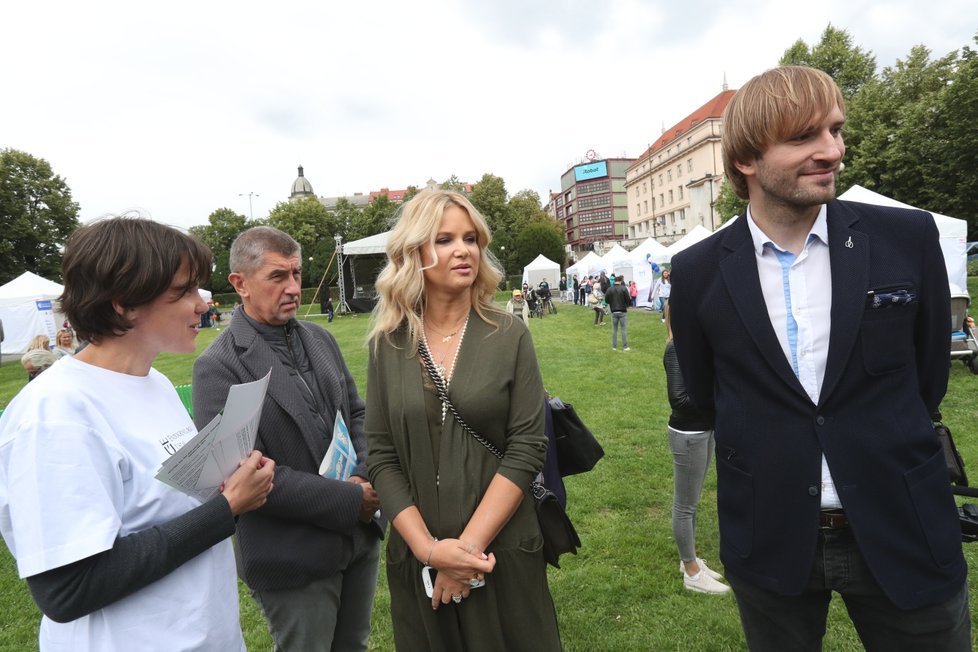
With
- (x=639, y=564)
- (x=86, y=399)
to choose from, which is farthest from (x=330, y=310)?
(x=86, y=399)

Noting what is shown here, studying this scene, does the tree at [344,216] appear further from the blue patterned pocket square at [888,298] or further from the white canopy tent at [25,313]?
the blue patterned pocket square at [888,298]

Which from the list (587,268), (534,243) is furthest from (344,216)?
(587,268)

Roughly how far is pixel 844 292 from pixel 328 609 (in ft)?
7.11

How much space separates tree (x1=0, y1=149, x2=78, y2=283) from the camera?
3628 centimetres

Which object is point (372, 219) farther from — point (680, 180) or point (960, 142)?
point (960, 142)

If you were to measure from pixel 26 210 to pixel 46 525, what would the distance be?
159 feet

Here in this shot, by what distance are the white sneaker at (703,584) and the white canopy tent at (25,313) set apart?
2653cm

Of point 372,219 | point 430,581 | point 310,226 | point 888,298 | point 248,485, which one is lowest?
point 430,581

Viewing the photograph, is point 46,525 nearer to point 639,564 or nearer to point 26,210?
point 639,564

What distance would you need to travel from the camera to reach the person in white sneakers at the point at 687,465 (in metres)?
3.21

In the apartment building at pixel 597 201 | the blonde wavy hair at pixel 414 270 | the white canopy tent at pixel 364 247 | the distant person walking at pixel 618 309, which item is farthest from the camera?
the apartment building at pixel 597 201

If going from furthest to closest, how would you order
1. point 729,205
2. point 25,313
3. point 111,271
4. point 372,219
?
1. point 372,219
2. point 729,205
3. point 25,313
4. point 111,271

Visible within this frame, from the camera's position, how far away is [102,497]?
1.27 m

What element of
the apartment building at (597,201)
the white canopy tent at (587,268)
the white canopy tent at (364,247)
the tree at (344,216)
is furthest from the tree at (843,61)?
the apartment building at (597,201)
